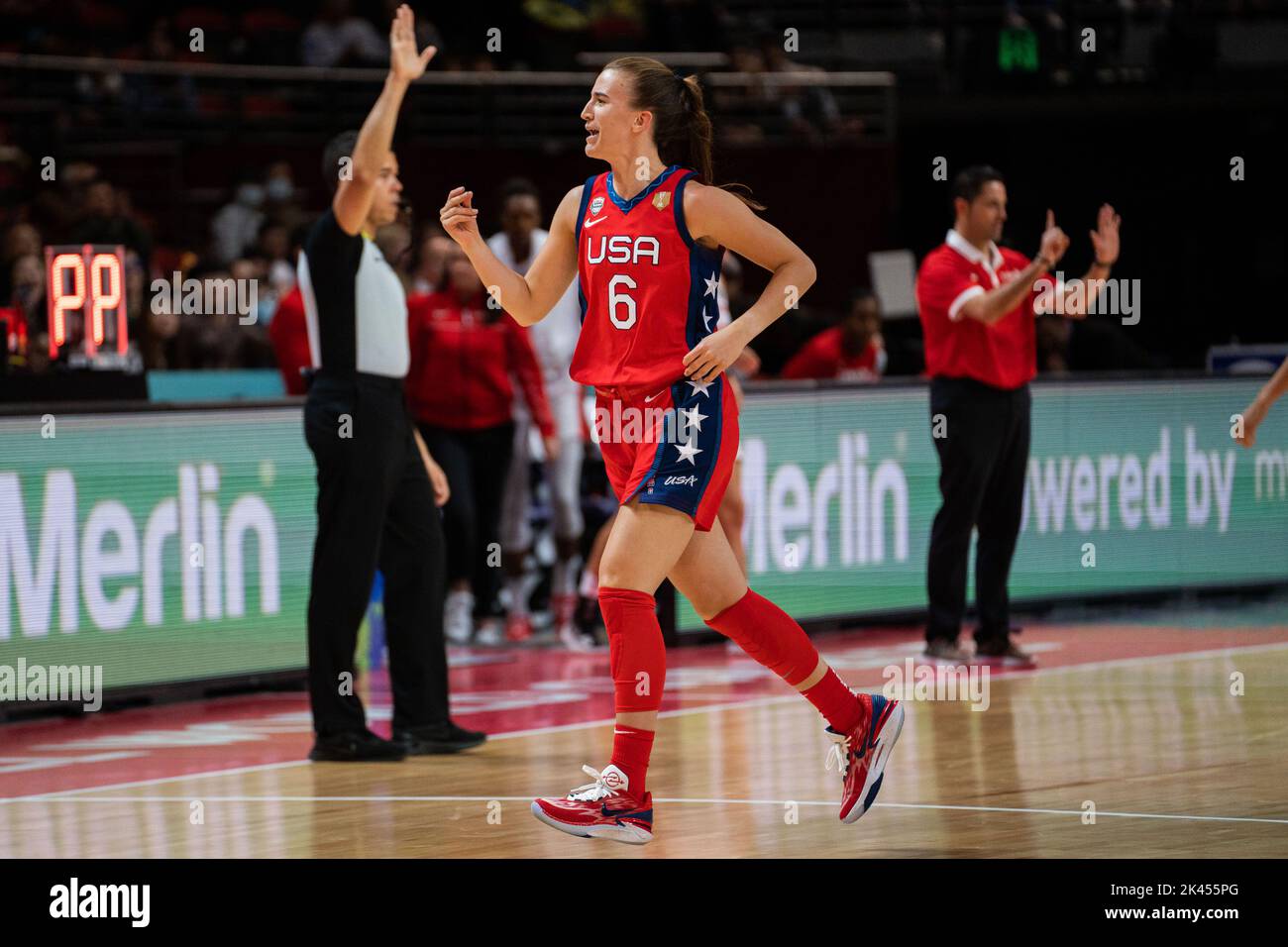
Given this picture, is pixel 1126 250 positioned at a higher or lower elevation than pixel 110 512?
higher

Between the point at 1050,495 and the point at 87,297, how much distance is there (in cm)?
575

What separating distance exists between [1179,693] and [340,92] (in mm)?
11250

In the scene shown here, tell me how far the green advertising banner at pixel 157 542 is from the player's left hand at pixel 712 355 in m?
4.24

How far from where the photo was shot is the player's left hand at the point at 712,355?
5.54 m

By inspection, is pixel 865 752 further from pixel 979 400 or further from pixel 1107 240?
pixel 1107 240

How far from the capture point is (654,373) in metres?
5.77

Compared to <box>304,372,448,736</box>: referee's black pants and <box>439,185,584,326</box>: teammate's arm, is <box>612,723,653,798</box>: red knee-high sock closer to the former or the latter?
<box>439,185,584,326</box>: teammate's arm

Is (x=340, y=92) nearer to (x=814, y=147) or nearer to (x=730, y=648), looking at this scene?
(x=814, y=147)

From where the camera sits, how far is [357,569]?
25.2ft

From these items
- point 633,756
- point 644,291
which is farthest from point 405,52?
point 633,756

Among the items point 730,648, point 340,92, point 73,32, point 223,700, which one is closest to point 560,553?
point 730,648

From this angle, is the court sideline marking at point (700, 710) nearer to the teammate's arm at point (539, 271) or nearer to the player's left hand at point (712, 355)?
the player's left hand at point (712, 355)

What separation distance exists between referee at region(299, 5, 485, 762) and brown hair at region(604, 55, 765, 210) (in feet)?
5.73

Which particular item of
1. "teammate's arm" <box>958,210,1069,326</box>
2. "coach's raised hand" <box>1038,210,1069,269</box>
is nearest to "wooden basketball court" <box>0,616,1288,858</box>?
"teammate's arm" <box>958,210,1069,326</box>
